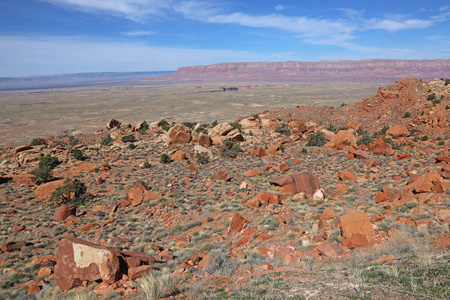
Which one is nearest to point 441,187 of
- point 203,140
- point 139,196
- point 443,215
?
point 443,215

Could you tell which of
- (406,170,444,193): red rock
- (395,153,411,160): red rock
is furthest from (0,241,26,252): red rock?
(395,153,411,160): red rock

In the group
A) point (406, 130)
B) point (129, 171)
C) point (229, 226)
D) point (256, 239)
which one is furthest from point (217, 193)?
A: point (406, 130)

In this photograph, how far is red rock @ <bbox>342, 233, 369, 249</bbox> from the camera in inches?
334

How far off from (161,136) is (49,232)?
1501 centimetres

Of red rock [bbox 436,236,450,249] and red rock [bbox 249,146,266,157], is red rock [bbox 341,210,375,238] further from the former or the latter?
red rock [bbox 249,146,266,157]

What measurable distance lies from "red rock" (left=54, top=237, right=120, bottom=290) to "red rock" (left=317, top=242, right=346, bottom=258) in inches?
267

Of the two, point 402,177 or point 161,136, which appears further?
point 161,136

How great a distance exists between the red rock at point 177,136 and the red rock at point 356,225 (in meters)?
18.1

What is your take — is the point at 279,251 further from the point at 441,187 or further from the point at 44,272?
the point at 44,272

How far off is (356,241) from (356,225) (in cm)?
84

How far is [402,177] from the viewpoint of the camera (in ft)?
44.6

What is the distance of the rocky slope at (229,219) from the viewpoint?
6688 mm

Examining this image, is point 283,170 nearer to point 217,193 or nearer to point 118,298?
point 217,193

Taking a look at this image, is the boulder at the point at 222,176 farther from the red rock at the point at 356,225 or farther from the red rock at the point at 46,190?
the red rock at the point at 46,190
